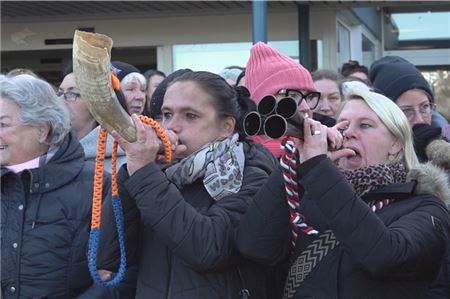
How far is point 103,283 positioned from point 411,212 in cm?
108

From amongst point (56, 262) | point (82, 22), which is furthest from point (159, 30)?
point (56, 262)

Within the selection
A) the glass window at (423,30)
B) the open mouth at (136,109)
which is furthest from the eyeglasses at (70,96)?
the glass window at (423,30)

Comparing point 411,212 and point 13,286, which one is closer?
point 411,212

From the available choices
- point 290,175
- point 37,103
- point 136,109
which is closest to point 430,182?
point 290,175

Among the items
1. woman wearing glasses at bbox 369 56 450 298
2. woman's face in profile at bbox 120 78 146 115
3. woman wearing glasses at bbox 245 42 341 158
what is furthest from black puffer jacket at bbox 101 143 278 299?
woman's face in profile at bbox 120 78 146 115

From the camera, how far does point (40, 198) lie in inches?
108

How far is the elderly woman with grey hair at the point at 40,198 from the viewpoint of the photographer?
2.68m

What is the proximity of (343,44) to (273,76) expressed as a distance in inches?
282

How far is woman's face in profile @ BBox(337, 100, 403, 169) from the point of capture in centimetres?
245

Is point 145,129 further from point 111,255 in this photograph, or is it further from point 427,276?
point 427,276

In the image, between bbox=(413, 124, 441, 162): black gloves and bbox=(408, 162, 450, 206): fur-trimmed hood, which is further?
bbox=(413, 124, 441, 162): black gloves

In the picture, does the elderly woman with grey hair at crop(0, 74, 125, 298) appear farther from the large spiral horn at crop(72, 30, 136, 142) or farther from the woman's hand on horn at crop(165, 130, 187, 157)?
the large spiral horn at crop(72, 30, 136, 142)

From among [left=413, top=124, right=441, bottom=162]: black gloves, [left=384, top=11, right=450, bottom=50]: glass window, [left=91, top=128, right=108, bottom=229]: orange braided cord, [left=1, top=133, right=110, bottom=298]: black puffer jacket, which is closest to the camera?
[left=91, top=128, right=108, bottom=229]: orange braided cord

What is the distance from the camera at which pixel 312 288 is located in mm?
2242
